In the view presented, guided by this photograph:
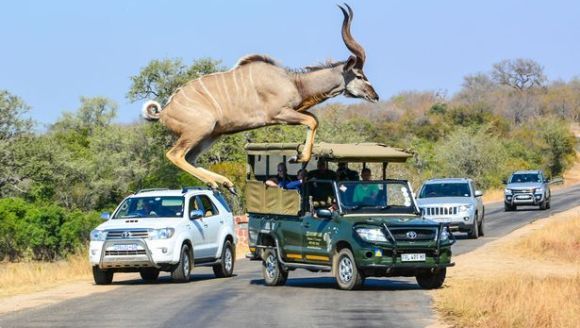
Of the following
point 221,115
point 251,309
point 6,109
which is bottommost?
point 251,309

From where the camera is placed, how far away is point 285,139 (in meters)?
56.0

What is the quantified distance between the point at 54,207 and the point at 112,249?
26239 mm

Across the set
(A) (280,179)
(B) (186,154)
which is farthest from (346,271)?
(B) (186,154)

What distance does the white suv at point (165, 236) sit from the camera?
23.8 metres

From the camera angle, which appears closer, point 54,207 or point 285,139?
point 54,207

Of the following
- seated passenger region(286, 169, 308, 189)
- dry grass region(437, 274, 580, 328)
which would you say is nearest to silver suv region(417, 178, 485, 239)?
seated passenger region(286, 169, 308, 189)

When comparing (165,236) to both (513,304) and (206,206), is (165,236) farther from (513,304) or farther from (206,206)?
(513,304)

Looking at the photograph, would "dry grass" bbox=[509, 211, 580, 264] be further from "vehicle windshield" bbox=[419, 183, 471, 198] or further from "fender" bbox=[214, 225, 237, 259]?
"fender" bbox=[214, 225, 237, 259]

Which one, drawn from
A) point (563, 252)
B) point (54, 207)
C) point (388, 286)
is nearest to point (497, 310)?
point (388, 286)

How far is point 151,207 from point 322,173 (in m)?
4.55

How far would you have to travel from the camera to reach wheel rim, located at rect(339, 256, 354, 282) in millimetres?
21141

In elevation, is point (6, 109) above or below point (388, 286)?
above

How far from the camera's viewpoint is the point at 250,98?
16.0 m

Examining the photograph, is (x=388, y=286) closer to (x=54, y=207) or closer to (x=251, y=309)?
(x=251, y=309)
